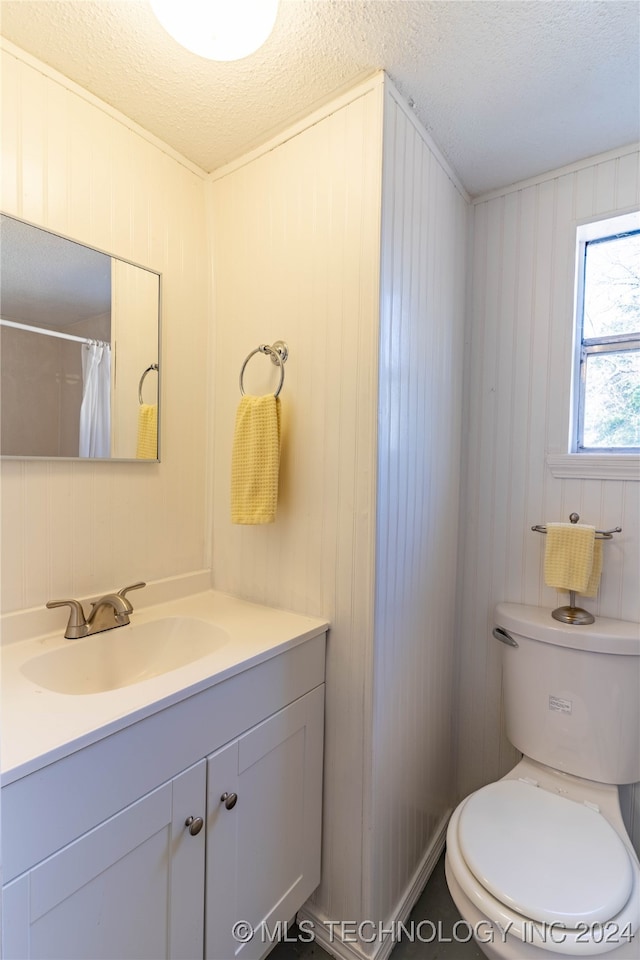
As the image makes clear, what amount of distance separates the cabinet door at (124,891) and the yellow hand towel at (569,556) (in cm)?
112

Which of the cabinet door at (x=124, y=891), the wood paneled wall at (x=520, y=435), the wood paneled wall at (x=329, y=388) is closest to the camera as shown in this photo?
the cabinet door at (x=124, y=891)

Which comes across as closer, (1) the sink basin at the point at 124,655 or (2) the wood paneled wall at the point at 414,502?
(1) the sink basin at the point at 124,655

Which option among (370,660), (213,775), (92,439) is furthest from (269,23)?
(213,775)

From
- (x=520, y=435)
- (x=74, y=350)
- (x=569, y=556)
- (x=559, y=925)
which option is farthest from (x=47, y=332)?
(x=559, y=925)

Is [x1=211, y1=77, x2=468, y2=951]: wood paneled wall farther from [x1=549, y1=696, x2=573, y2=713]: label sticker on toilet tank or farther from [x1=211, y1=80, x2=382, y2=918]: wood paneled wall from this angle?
[x1=549, y1=696, x2=573, y2=713]: label sticker on toilet tank

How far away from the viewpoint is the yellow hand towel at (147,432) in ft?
4.50

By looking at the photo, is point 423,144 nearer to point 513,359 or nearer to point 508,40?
point 508,40

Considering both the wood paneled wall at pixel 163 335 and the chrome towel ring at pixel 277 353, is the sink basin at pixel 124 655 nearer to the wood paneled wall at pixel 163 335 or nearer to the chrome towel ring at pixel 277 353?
the wood paneled wall at pixel 163 335

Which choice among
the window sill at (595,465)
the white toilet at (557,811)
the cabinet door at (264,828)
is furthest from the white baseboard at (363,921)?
the window sill at (595,465)

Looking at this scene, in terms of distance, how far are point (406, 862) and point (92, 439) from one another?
1568mm

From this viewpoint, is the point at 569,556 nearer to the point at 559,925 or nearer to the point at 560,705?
the point at 560,705

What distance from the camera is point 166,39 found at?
3.52 ft

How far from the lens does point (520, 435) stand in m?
1.60

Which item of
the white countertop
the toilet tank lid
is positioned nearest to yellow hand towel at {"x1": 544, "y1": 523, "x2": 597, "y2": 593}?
the toilet tank lid
